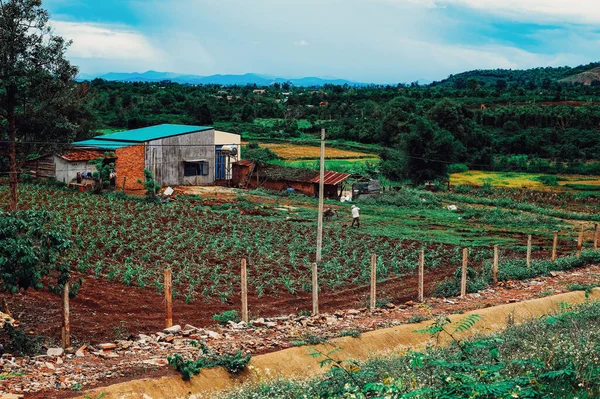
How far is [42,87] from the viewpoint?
2475cm

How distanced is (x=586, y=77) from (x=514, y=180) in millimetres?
113531

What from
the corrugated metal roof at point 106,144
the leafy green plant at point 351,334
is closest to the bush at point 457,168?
Result: the corrugated metal roof at point 106,144

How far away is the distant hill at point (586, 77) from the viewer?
151375 mm

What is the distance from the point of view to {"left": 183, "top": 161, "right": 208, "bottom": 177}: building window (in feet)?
147

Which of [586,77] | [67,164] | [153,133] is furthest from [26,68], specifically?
[586,77]

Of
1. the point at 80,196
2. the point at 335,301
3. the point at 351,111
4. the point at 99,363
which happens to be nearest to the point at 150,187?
the point at 80,196

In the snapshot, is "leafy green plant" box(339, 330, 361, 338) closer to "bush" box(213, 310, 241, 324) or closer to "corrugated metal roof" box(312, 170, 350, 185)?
"bush" box(213, 310, 241, 324)

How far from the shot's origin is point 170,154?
43.6 meters

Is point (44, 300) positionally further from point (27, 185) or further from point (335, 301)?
point (27, 185)

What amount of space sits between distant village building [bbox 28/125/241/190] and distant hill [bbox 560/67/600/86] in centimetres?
12407

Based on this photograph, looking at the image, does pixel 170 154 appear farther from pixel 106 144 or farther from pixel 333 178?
pixel 333 178

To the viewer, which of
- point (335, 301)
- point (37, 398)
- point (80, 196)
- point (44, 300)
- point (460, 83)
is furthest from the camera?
point (460, 83)

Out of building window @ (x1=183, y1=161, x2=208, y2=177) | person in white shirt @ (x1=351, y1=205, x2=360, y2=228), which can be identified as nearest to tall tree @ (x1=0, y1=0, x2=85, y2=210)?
person in white shirt @ (x1=351, y1=205, x2=360, y2=228)

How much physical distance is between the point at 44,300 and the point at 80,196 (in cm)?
2003
